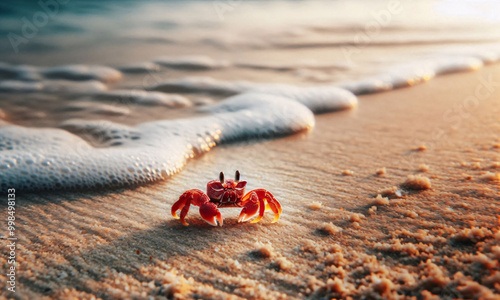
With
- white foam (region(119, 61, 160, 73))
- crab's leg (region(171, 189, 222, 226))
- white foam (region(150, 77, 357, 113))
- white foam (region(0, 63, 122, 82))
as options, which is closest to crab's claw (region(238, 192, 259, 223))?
crab's leg (region(171, 189, 222, 226))

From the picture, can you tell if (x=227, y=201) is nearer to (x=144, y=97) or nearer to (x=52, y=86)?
(x=144, y=97)

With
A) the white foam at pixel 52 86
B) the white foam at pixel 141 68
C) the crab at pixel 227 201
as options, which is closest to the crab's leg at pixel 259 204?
the crab at pixel 227 201

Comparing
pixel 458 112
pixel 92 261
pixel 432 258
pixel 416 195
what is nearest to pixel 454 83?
pixel 458 112

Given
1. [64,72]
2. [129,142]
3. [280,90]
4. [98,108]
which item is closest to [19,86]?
[64,72]

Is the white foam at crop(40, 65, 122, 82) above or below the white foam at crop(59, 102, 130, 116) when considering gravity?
above

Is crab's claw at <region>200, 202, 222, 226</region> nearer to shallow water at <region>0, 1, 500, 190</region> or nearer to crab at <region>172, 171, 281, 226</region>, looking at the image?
crab at <region>172, 171, 281, 226</region>

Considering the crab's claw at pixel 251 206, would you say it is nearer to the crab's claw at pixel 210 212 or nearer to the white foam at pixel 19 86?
the crab's claw at pixel 210 212

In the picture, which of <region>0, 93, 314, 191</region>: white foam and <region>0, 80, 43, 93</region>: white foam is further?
<region>0, 80, 43, 93</region>: white foam
